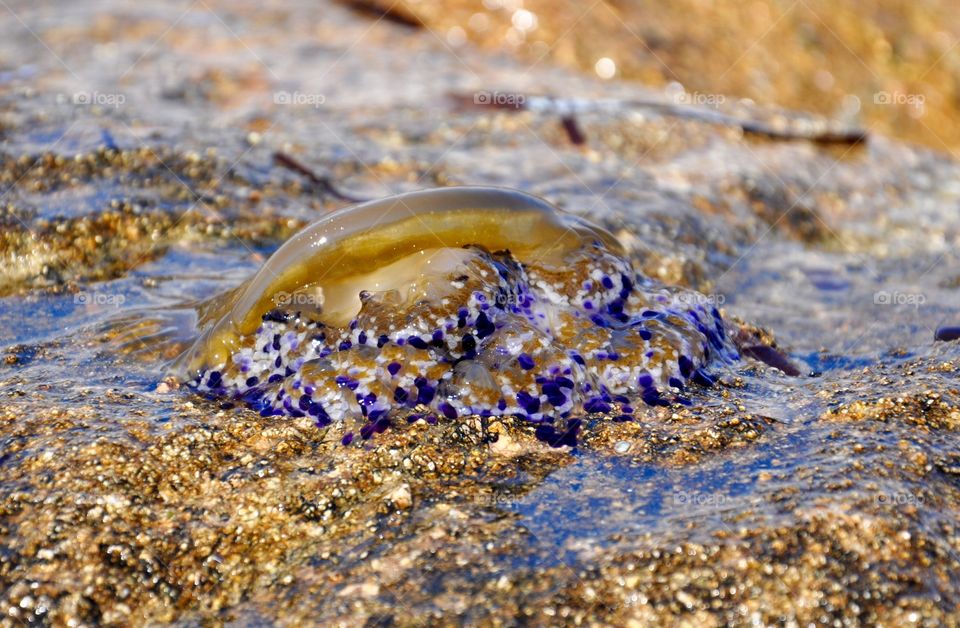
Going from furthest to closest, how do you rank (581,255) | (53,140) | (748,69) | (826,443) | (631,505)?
(748,69) < (53,140) < (581,255) < (826,443) < (631,505)

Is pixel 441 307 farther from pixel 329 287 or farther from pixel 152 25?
pixel 152 25

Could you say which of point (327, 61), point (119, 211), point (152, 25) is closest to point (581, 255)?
point (119, 211)
